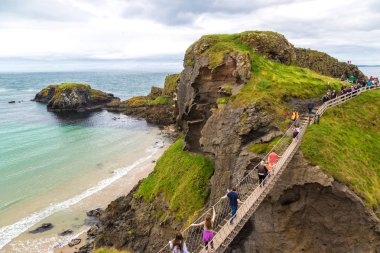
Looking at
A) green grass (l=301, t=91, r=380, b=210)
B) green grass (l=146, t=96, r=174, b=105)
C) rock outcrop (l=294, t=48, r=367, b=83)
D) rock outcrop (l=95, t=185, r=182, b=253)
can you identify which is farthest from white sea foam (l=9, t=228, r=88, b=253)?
rock outcrop (l=294, t=48, r=367, b=83)

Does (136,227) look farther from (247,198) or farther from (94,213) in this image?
(247,198)

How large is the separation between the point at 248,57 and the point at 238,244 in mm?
20211

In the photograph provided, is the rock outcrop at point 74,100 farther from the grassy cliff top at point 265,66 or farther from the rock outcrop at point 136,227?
the rock outcrop at point 136,227

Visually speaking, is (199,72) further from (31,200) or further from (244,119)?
(31,200)

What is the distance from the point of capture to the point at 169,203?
30484 mm

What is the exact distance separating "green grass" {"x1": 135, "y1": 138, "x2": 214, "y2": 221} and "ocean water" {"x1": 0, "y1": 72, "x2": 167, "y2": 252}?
10.2 meters

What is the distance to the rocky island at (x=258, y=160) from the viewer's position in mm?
20594

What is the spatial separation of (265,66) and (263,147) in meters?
14.4

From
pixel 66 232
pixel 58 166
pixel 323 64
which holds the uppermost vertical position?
pixel 323 64

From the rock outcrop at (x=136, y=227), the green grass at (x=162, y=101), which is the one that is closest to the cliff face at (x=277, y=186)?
the rock outcrop at (x=136, y=227)

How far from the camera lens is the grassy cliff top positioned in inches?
1177

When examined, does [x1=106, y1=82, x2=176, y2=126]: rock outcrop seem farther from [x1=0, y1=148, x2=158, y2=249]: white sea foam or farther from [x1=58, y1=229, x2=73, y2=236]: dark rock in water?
[x1=58, y1=229, x2=73, y2=236]: dark rock in water

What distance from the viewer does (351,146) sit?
24.8m

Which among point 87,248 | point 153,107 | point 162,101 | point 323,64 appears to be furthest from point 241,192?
point 323,64
